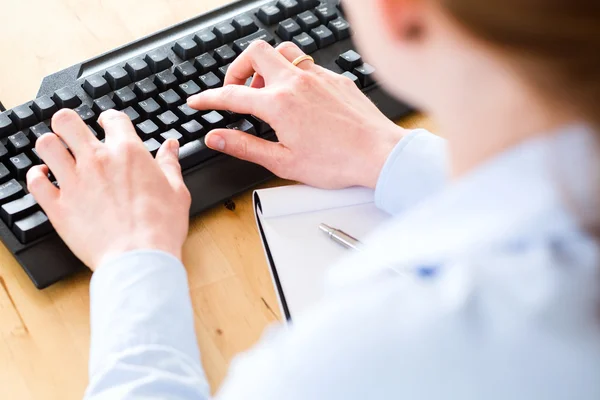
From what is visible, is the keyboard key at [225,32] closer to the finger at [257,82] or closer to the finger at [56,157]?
the finger at [257,82]

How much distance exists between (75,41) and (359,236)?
430 mm

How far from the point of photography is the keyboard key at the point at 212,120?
2.48ft

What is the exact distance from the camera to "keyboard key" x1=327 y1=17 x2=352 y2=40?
865 millimetres

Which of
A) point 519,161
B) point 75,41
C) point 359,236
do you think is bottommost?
point 359,236

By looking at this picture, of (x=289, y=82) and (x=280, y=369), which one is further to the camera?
(x=289, y=82)

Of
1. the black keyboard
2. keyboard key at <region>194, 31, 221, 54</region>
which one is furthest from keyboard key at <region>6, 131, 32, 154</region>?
keyboard key at <region>194, 31, 221, 54</region>

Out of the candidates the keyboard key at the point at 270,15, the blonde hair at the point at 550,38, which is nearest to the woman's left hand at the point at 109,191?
the keyboard key at the point at 270,15

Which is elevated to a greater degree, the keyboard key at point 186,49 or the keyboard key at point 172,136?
the keyboard key at point 186,49

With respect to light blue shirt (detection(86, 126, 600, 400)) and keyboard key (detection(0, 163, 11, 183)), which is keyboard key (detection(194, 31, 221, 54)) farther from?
light blue shirt (detection(86, 126, 600, 400))

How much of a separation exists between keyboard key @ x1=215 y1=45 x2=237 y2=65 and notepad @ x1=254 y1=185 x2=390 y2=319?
6.4 inches

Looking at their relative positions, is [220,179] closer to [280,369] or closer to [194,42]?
[194,42]

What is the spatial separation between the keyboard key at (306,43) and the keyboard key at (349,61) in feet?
0.10

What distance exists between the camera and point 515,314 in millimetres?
384

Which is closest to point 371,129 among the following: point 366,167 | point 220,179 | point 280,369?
point 366,167
